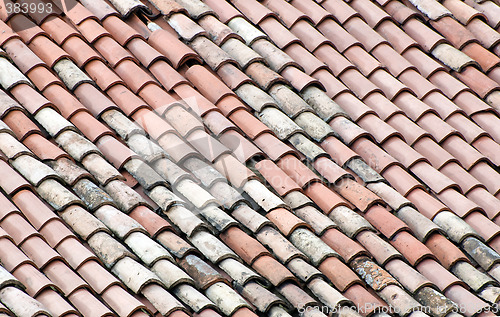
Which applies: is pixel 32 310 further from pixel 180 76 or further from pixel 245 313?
pixel 180 76

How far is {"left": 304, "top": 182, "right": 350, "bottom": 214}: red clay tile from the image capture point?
496 centimetres

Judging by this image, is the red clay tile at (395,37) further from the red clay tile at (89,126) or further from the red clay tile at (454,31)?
the red clay tile at (89,126)

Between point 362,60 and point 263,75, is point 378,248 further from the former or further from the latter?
point 362,60

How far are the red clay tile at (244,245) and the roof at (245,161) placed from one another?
0.5 inches

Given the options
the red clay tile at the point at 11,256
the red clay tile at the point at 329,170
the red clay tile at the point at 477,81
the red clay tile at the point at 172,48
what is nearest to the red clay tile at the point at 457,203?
the red clay tile at the point at 329,170

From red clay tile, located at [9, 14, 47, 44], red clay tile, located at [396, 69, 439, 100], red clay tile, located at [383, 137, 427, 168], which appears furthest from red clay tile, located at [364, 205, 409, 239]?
red clay tile, located at [9, 14, 47, 44]

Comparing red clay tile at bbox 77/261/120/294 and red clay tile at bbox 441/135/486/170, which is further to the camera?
red clay tile at bbox 441/135/486/170

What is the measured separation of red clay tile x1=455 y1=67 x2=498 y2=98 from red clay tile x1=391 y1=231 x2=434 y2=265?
1846mm

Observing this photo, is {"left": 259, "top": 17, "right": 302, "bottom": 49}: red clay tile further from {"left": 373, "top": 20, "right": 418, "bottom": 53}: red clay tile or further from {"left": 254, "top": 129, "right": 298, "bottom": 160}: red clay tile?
{"left": 254, "top": 129, "right": 298, "bottom": 160}: red clay tile

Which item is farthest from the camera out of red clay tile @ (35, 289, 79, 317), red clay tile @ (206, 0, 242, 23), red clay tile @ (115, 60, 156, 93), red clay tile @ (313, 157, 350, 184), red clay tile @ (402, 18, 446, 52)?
red clay tile @ (402, 18, 446, 52)

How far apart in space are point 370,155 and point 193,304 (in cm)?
194

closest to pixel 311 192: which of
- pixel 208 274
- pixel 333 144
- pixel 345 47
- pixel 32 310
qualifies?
pixel 333 144

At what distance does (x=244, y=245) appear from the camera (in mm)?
4570

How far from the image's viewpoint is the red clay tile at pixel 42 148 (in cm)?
476
